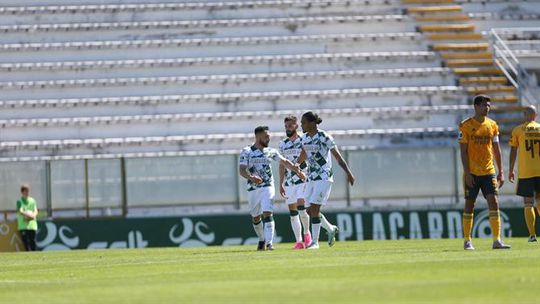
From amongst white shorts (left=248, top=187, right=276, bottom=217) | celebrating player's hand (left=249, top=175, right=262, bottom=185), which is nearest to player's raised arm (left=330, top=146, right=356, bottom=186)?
celebrating player's hand (left=249, top=175, right=262, bottom=185)

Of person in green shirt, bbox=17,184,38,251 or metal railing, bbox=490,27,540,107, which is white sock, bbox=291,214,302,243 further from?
metal railing, bbox=490,27,540,107

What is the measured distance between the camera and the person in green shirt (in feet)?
105

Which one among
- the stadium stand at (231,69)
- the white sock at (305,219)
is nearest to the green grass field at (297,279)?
the white sock at (305,219)

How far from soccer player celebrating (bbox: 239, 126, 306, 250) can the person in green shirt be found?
29.9 feet

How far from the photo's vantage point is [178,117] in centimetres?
3553

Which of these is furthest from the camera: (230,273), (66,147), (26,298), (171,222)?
(66,147)

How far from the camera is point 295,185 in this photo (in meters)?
25.0

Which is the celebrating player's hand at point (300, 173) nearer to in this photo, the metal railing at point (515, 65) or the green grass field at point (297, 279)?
the green grass field at point (297, 279)

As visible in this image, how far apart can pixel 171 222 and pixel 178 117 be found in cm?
390

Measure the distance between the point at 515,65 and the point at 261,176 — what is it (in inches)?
590

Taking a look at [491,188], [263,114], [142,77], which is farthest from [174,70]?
[491,188]

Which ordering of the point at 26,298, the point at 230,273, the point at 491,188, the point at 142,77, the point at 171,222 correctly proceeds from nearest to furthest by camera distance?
the point at 26,298 → the point at 230,273 → the point at 491,188 → the point at 171,222 → the point at 142,77

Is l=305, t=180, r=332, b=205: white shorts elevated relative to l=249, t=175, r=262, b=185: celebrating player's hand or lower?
lower

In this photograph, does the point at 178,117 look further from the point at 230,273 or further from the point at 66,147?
the point at 230,273
